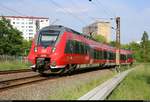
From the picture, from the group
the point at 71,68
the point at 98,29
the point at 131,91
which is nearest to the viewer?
the point at 131,91

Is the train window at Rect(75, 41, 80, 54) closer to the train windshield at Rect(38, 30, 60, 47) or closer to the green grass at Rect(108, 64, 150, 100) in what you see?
the train windshield at Rect(38, 30, 60, 47)

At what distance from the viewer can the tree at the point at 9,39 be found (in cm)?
8375

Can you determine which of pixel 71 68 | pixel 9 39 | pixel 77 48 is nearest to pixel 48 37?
pixel 71 68

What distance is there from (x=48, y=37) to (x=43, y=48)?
3.08ft

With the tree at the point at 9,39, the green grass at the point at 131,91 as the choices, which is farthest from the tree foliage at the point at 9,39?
the green grass at the point at 131,91

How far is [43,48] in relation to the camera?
22.6 metres

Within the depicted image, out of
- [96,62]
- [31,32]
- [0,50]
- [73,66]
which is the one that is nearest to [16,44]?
[0,50]

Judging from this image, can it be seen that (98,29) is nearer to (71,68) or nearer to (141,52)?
(141,52)

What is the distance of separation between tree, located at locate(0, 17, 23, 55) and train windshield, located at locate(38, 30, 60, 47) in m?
60.9

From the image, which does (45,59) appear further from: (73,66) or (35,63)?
(73,66)

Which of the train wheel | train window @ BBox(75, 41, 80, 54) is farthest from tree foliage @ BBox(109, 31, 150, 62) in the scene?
the train wheel

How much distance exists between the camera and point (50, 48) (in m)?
22.6

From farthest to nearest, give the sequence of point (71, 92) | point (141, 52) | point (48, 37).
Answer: point (141, 52)
point (48, 37)
point (71, 92)

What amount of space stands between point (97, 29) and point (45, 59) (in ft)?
390
